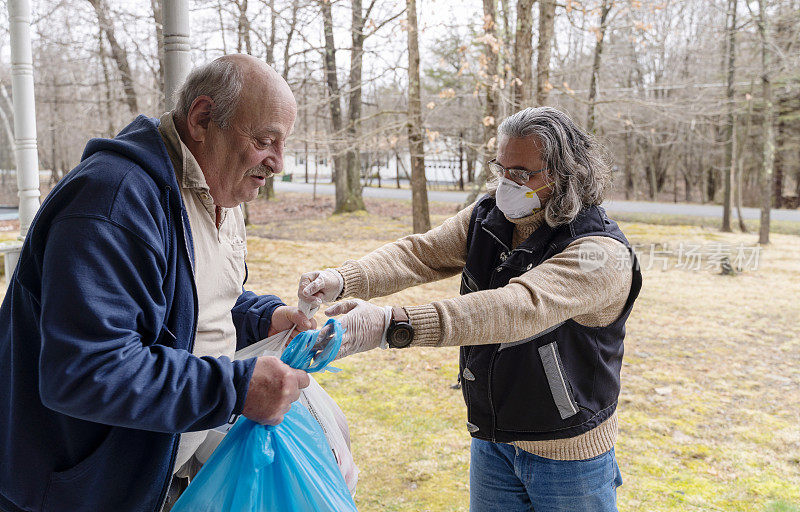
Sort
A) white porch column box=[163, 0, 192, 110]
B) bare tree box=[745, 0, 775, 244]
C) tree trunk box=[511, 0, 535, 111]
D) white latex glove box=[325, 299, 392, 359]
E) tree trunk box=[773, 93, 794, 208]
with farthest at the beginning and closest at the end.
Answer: tree trunk box=[773, 93, 794, 208] → bare tree box=[745, 0, 775, 244] → tree trunk box=[511, 0, 535, 111] → white porch column box=[163, 0, 192, 110] → white latex glove box=[325, 299, 392, 359]

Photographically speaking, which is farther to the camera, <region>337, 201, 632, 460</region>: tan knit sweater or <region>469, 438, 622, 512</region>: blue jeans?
<region>469, 438, 622, 512</region>: blue jeans

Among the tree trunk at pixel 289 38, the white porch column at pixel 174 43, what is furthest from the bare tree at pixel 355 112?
the white porch column at pixel 174 43

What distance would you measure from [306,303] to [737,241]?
44.1 feet

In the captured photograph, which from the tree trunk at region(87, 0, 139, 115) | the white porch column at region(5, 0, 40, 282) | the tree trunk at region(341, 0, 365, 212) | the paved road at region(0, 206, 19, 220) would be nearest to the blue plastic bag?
the white porch column at region(5, 0, 40, 282)

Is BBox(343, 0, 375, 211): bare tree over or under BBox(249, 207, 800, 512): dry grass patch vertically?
over

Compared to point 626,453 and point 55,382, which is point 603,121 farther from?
point 55,382

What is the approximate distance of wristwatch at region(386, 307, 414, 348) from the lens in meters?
1.61

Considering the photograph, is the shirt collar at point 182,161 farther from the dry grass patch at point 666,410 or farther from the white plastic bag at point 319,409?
the dry grass patch at point 666,410

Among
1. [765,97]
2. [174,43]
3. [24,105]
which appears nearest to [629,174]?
[765,97]

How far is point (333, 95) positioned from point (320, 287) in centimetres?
840

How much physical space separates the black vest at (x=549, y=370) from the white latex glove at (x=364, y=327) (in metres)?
0.41

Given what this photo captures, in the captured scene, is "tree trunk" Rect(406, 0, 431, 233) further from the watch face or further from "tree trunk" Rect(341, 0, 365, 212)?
the watch face

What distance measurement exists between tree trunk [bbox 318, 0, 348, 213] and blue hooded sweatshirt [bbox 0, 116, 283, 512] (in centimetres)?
793

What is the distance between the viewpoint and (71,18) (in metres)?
12.1
